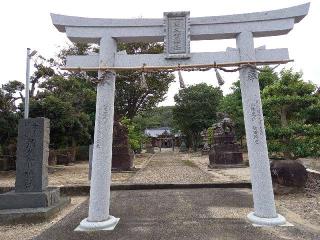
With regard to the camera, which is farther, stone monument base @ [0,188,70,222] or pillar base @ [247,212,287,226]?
stone monument base @ [0,188,70,222]

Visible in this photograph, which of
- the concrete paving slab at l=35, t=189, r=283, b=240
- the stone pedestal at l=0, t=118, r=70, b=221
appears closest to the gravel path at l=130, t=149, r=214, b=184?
the concrete paving slab at l=35, t=189, r=283, b=240

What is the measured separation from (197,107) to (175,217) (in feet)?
112

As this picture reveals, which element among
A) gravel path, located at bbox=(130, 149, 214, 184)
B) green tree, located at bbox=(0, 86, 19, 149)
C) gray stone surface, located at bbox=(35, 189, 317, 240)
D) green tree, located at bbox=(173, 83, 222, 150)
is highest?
green tree, located at bbox=(173, 83, 222, 150)

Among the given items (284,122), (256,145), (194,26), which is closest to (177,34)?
(194,26)

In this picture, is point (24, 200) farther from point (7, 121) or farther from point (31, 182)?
point (7, 121)

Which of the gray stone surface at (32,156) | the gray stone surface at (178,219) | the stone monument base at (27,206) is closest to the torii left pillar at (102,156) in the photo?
the gray stone surface at (178,219)

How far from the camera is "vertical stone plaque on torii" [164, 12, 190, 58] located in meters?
6.00

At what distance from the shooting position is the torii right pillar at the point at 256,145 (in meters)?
5.74

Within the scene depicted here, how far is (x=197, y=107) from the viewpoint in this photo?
40031mm

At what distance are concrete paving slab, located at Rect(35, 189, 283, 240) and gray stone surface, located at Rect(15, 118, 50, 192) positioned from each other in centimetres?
129

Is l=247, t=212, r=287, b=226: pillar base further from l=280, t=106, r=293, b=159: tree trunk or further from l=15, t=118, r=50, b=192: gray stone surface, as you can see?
l=15, t=118, r=50, b=192: gray stone surface

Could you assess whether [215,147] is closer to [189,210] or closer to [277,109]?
[277,109]

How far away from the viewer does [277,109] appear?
418 inches

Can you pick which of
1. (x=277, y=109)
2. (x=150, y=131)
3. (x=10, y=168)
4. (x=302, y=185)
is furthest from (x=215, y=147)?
(x=150, y=131)
